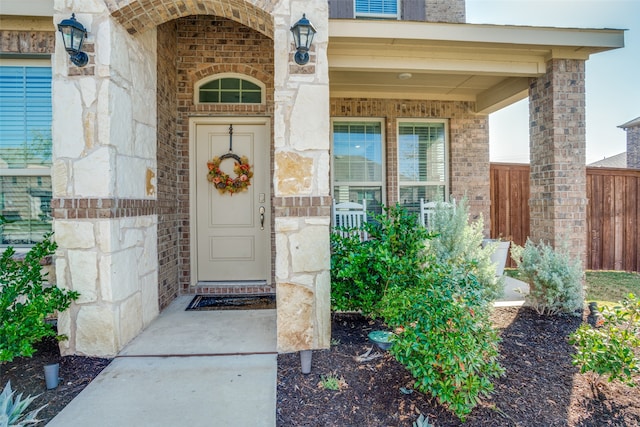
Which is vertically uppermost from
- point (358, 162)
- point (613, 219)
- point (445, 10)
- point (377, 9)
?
point (445, 10)

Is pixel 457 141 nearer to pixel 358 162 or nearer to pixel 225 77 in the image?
pixel 358 162

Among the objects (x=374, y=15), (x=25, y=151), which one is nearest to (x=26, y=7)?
(x=25, y=151)

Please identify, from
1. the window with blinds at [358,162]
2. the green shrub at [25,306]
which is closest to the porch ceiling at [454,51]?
the window with blinds at [358,162]

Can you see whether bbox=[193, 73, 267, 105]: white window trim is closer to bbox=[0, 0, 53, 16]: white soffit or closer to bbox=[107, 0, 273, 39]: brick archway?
bbox=[107, 0, 273, 39]: brick archway

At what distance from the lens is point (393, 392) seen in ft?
7.11

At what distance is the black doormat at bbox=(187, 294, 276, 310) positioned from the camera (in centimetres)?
384

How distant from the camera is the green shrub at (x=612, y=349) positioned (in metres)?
2.03

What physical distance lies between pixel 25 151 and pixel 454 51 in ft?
Result: 15.4

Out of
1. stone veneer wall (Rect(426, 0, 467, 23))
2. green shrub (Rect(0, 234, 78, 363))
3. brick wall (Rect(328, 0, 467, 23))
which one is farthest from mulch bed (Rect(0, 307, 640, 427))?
stone veneer wall (Rect(426, 0, 467, 23))

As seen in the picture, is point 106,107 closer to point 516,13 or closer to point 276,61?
point 276,61

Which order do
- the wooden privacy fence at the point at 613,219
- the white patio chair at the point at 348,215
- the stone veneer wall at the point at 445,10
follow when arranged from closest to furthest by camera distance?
the white patio chair at the point at 348,215
the stone veneer wall at the point at 445,10
the wooden privacy fence at the point at 613,219

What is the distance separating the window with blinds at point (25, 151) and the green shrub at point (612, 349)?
462 cm

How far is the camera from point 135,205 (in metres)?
3.05

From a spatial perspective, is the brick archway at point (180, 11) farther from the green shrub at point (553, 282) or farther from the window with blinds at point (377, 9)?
the green shrub at point (553, 282)
